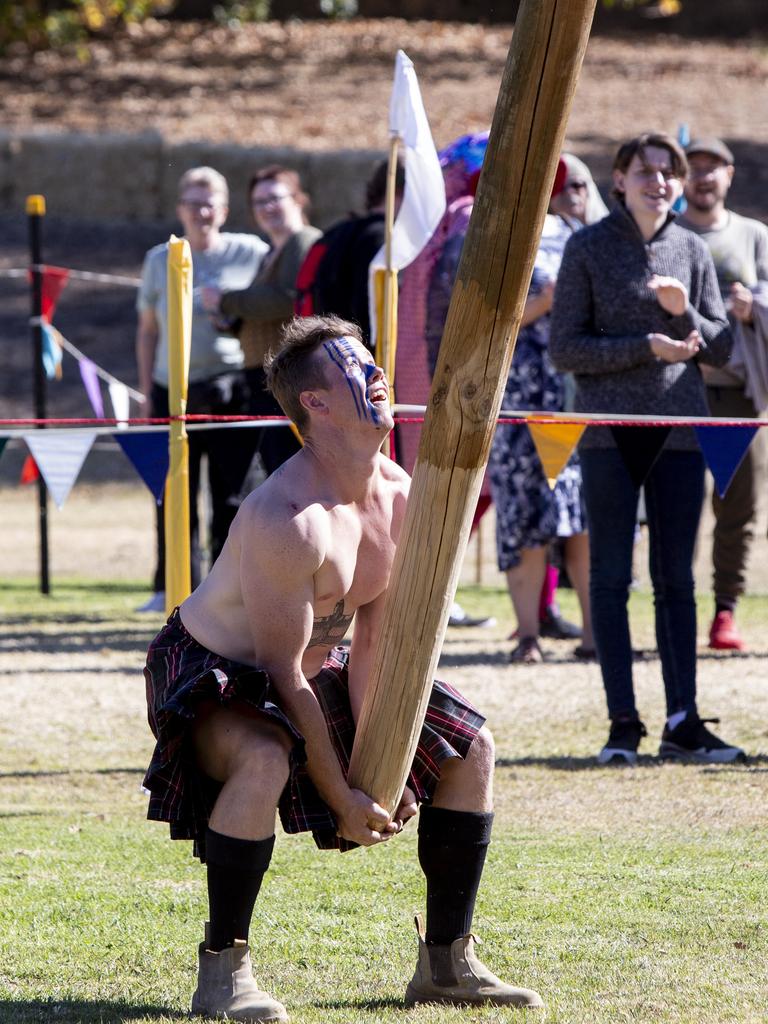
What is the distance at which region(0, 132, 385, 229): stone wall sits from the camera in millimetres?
17328

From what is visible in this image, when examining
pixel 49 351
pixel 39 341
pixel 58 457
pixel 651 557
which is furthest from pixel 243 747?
pixel 49 351

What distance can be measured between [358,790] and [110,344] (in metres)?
14.0

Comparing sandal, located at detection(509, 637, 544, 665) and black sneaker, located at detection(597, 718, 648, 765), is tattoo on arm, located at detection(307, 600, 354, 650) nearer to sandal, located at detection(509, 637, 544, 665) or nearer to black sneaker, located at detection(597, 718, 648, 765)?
black sneaker, located at detection(597, 718, 648, 765)

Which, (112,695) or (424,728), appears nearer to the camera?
(424,728)

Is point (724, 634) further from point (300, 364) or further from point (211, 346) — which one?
point (300, 364)

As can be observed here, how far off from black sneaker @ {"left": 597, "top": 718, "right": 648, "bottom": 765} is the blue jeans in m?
0.03

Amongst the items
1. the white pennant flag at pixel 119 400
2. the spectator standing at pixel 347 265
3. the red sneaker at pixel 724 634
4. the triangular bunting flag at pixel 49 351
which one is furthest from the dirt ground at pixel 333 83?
the red sneaker at pixel 724 634

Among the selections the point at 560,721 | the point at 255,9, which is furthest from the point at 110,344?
the point at 560,721

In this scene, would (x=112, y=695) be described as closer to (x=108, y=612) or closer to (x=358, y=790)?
(x=108, y=612)

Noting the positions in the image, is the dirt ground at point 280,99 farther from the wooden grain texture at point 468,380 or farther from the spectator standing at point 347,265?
the wooden grain texture at point 468,380

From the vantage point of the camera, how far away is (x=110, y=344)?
16.7 meters

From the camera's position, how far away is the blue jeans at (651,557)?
5344 millimetres

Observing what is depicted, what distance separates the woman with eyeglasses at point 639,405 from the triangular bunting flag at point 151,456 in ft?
4.49

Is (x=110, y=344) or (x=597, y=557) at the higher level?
(x=597, y=557)
